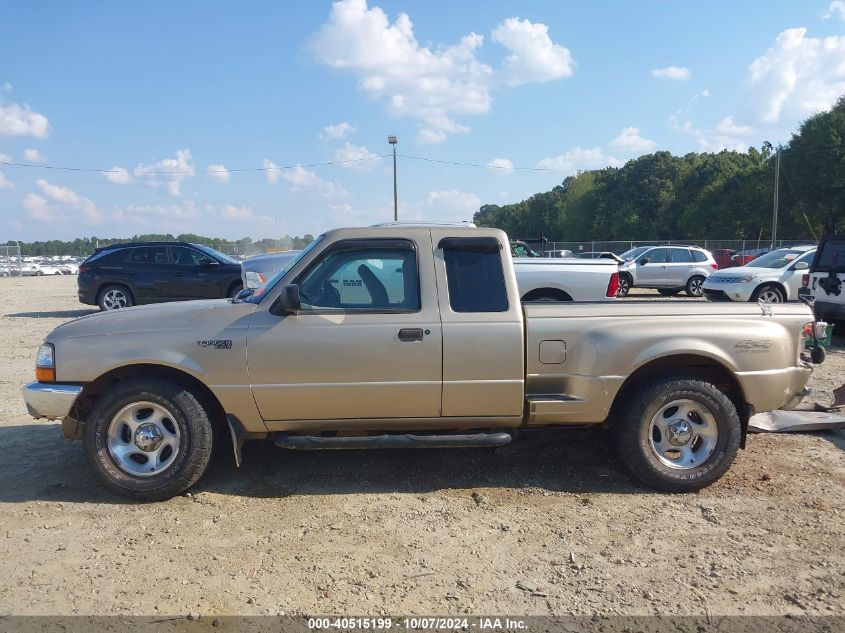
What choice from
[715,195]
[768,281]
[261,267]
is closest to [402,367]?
[261,267]

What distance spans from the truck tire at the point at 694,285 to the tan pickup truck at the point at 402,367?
57.0ft

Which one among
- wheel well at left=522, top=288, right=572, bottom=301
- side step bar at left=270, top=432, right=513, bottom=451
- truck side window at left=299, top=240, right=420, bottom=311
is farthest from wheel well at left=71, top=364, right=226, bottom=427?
wheel well at left=522, top=288, right=572, bottom=301

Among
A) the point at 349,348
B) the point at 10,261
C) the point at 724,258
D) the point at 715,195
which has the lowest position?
the point at 349,348

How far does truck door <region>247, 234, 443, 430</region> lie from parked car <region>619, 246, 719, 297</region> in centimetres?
1756

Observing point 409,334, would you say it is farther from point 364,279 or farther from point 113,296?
point 113,296

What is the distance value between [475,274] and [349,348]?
1020mm

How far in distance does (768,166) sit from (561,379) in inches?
2143

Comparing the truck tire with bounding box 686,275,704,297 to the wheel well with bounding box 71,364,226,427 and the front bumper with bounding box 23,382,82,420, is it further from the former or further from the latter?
the front bumper with bounding box 23,382,82,420

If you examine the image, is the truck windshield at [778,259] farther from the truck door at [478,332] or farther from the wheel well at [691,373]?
the truck door at [478,332]

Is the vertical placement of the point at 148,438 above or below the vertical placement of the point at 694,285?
below

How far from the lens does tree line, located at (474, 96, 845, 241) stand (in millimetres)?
44062

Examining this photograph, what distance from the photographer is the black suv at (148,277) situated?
1434 cm

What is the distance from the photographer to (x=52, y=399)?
4199 millimetres

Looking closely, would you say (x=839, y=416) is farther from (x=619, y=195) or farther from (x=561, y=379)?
(x=619, y=195)
